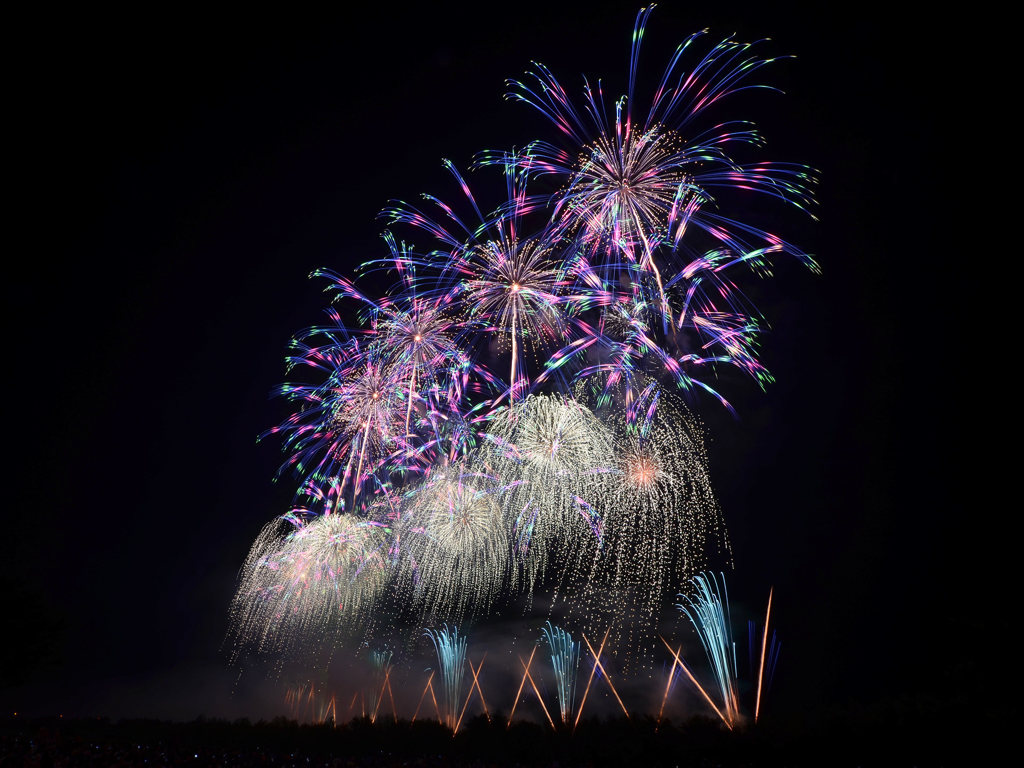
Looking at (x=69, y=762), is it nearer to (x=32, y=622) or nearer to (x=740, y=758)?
(x=740, y=758)

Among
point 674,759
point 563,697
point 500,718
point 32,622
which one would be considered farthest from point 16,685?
point 674,759

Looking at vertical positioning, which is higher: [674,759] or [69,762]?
[674,759]

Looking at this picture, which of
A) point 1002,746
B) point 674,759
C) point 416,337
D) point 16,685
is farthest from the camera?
point 16,685

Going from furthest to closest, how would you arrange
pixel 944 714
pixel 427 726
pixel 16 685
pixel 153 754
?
pixel 16 685, pixel 427 726, pixel 153 754, pixel 944 714

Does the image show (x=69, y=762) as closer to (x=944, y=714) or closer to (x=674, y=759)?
(x=674, y=759)

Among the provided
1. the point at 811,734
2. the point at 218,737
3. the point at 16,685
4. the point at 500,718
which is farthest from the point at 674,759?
the point at 16,685

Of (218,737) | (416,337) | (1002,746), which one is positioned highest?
(416,337)

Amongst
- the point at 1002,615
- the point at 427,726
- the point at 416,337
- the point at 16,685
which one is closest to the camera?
the point at 416,337

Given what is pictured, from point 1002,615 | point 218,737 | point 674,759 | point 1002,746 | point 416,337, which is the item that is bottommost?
point 218,737

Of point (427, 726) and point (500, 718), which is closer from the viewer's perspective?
point (500, 718)
